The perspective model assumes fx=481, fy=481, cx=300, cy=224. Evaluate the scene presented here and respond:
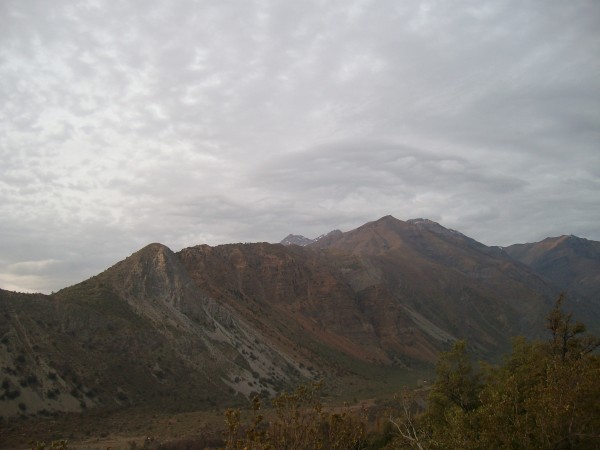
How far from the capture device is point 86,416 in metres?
31.8

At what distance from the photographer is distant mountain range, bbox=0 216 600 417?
119ft

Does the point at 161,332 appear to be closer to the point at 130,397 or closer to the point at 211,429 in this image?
the point at 130,397

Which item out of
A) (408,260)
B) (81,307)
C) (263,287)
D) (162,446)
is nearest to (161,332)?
(81,307)

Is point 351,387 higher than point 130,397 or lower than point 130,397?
lower

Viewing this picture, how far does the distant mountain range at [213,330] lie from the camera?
3619 centimetres

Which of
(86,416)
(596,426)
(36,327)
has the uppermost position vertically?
(36,327)

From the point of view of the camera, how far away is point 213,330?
179 ft

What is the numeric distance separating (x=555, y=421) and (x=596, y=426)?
159 cm

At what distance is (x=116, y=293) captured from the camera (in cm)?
5228

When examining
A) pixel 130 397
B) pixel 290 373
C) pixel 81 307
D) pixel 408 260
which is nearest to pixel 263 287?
pixel 290 373

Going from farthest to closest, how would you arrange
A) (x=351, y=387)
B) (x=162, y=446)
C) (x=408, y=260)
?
(x=408, y=260) → (x=351, y=387) → (x=162, y=446)

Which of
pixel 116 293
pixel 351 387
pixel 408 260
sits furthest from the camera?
pixel 408 260

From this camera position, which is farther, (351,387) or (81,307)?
(351,387)

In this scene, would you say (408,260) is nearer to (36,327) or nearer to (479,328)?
(479,328)
